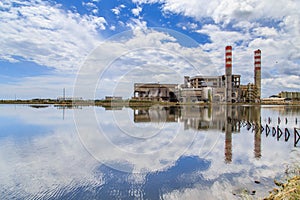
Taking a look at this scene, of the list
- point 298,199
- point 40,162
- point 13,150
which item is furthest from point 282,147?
point 13,150

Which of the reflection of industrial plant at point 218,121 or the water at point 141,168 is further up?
the reflection of industrial plant at point 218,121

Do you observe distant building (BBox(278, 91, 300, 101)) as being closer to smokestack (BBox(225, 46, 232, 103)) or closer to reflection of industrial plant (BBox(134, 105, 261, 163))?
smokestack (BBox(225, 46, 232, 103))

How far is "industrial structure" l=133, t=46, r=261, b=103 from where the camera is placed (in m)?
77.9

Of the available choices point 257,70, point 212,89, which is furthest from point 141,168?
point 257,70

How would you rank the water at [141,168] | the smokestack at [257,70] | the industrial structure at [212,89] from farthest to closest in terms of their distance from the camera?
the smokestack at [257,70]
the industrial structure at [212,89]
the water at [141,168]

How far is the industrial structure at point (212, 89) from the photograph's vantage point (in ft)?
256

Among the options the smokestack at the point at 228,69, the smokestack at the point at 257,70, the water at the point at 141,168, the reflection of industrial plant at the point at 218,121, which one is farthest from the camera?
the smokestack at the point at 257,70

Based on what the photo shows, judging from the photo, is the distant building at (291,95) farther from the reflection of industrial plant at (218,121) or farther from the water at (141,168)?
the water at (141,168)

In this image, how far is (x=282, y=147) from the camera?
573 inches

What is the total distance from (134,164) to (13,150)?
24.5 ft

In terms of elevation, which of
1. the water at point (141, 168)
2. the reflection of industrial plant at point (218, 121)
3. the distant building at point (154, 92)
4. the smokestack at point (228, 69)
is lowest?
the water at point (141, 168)

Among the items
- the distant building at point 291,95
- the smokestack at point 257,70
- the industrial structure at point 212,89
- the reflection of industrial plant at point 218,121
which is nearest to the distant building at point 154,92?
the industrial structure at point 212,89

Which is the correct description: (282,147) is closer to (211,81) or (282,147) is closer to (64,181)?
(64,181)

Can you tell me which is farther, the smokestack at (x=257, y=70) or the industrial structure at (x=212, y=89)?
the smokestack at (x=257, y=70)
